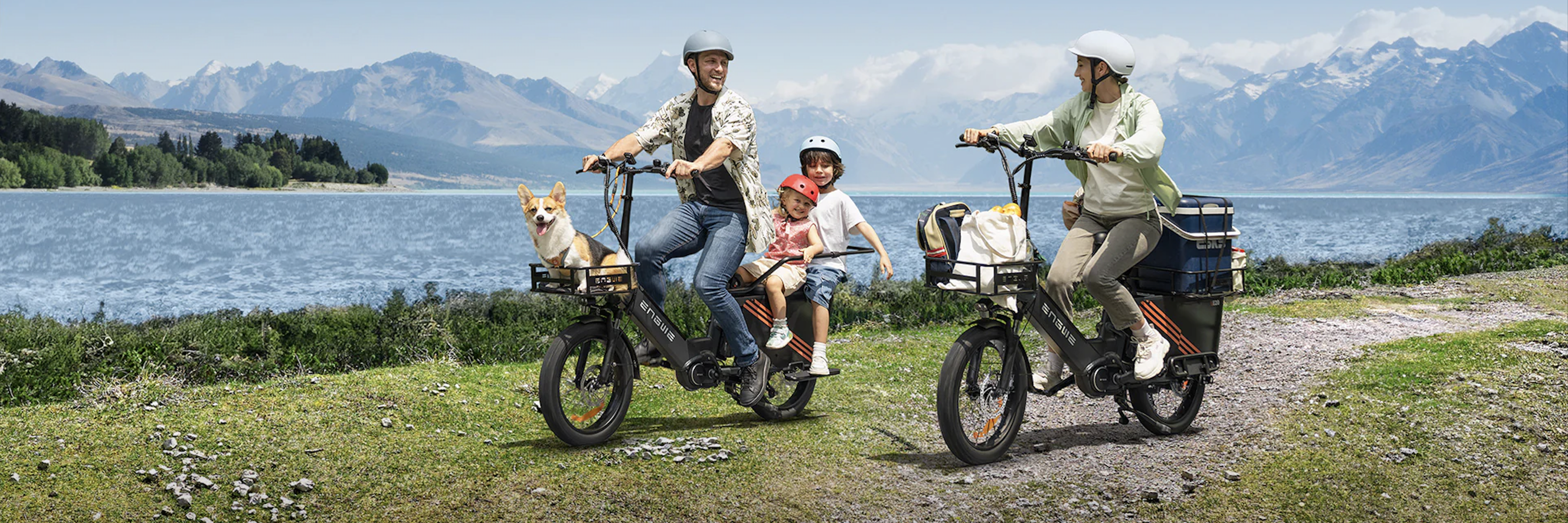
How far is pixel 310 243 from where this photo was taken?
245 feet

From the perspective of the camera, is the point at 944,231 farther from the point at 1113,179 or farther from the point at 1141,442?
the point at 1141,442

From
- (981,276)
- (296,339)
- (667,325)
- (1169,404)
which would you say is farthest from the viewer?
(296,339)

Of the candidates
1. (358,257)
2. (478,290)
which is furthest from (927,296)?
(358,257)

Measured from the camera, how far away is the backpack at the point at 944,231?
613cm

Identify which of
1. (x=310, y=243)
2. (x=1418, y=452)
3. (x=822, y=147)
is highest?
(x=822, y=147)

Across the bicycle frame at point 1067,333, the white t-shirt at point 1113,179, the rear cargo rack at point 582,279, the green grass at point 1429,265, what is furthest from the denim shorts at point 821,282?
the green grass at point 1429,265

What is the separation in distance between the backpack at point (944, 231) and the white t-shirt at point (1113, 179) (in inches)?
37.0

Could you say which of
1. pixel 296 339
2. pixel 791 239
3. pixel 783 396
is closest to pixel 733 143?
pixel 791 239

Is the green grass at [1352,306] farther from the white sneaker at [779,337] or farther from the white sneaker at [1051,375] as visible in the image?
the white sneaker at [779,337]

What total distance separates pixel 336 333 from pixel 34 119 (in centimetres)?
17074

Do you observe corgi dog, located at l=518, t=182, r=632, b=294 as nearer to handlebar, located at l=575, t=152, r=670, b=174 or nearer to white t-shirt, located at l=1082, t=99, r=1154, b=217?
handlebar, located at l=575, t=152, r=670, b=174

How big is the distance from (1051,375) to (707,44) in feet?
9.53

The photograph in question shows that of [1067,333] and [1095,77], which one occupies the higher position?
[1095,77]

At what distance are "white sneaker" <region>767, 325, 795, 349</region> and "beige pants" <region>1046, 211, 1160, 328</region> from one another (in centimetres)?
173
